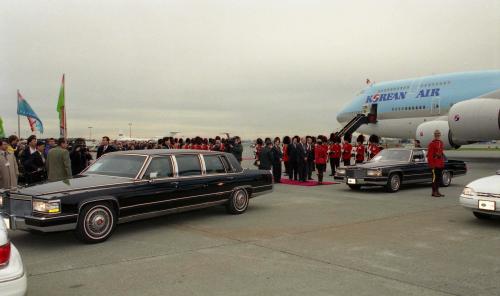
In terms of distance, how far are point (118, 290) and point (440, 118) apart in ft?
82.1

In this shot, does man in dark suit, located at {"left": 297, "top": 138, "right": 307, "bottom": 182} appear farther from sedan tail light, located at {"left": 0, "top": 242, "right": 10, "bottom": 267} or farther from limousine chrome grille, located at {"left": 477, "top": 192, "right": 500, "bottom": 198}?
sedan tail light, located at {"left": 0, "top": 242, "right": 10, "bottom": 267}

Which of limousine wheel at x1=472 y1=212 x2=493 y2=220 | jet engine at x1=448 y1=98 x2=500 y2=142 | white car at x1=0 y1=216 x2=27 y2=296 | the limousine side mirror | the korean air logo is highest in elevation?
the korean air logo

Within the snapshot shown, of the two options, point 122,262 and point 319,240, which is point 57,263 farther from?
point 319,240

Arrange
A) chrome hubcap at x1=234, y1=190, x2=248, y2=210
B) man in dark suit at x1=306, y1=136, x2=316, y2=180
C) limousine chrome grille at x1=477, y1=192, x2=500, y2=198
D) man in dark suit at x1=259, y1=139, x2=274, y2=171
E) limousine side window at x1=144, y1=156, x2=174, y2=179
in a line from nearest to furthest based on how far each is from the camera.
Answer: limousine chrome grille at x1=477, y1=192, x2=500, y2=198 < limousine side window at x1=144, y1=156, x2=174, y2=179 < chrome hubcap at x1=234, y1=190, x2=248, y2=210 < man in dark suit at x1=259, y1=139, x2=274, y2=171 < man in dark suit at x1=306, y1=136, x2=316, y2=180

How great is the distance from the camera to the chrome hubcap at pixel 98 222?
6.87 metres

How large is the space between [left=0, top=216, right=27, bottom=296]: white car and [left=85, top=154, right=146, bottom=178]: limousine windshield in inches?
166

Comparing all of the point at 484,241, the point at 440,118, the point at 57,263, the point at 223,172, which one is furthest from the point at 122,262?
the point at 440,118

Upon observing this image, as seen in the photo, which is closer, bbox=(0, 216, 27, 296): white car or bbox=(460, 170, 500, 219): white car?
bbox=(0, 216, 27, 296): white car

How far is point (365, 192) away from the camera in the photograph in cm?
1326

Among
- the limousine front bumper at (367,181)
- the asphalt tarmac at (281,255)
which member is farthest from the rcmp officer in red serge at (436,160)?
the asphalt tarmac at (281,255)

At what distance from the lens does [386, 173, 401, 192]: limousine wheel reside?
1284 cm

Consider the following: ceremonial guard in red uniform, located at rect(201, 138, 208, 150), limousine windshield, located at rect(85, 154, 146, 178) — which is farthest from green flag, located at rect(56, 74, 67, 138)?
limousine windshield, located at rect(85, 154, 146, 178)

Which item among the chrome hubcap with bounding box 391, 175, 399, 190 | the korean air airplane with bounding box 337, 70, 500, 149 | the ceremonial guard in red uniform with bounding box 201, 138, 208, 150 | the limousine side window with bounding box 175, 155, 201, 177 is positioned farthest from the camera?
the korean air airplane with bounding box 337, 70, 500, 149

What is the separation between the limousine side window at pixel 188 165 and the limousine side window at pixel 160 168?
0.21 metres
